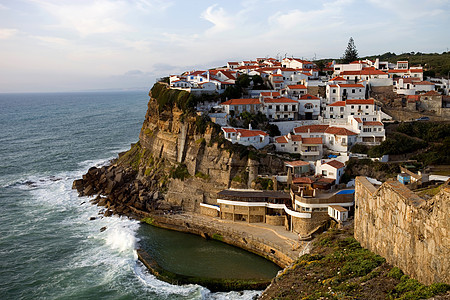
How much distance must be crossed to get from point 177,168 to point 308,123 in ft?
57.0

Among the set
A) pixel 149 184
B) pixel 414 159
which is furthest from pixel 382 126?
pixel 149 184

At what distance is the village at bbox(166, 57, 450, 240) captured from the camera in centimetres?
3368

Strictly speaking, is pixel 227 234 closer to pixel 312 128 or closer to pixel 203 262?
pixel 203 262

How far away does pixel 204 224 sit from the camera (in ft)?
119

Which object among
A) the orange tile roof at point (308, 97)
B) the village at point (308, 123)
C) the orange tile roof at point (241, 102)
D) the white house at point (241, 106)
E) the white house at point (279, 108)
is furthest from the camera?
the orange tile roof at point (308, 97)

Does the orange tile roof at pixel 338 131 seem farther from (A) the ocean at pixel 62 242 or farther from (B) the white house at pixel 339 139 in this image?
(A) the ocean at pixel 62 242

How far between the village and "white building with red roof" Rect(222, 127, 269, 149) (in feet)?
0.36

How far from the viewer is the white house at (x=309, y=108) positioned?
5072 centimetres

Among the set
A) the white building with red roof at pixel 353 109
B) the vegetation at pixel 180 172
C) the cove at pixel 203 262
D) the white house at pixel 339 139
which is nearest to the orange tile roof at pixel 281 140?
the white house at pixel 339 139

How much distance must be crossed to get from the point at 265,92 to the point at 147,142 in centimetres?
1804

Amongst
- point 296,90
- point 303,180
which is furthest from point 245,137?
point 296,90

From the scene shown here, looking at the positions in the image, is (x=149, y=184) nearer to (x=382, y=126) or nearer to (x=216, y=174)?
(x=216, y=174)

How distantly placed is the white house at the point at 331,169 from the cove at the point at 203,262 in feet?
38.4

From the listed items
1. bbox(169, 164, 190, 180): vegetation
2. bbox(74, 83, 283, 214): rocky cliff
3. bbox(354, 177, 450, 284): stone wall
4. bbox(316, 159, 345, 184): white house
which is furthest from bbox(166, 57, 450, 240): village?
bbox(354, 177, 450, 284): stone wall
